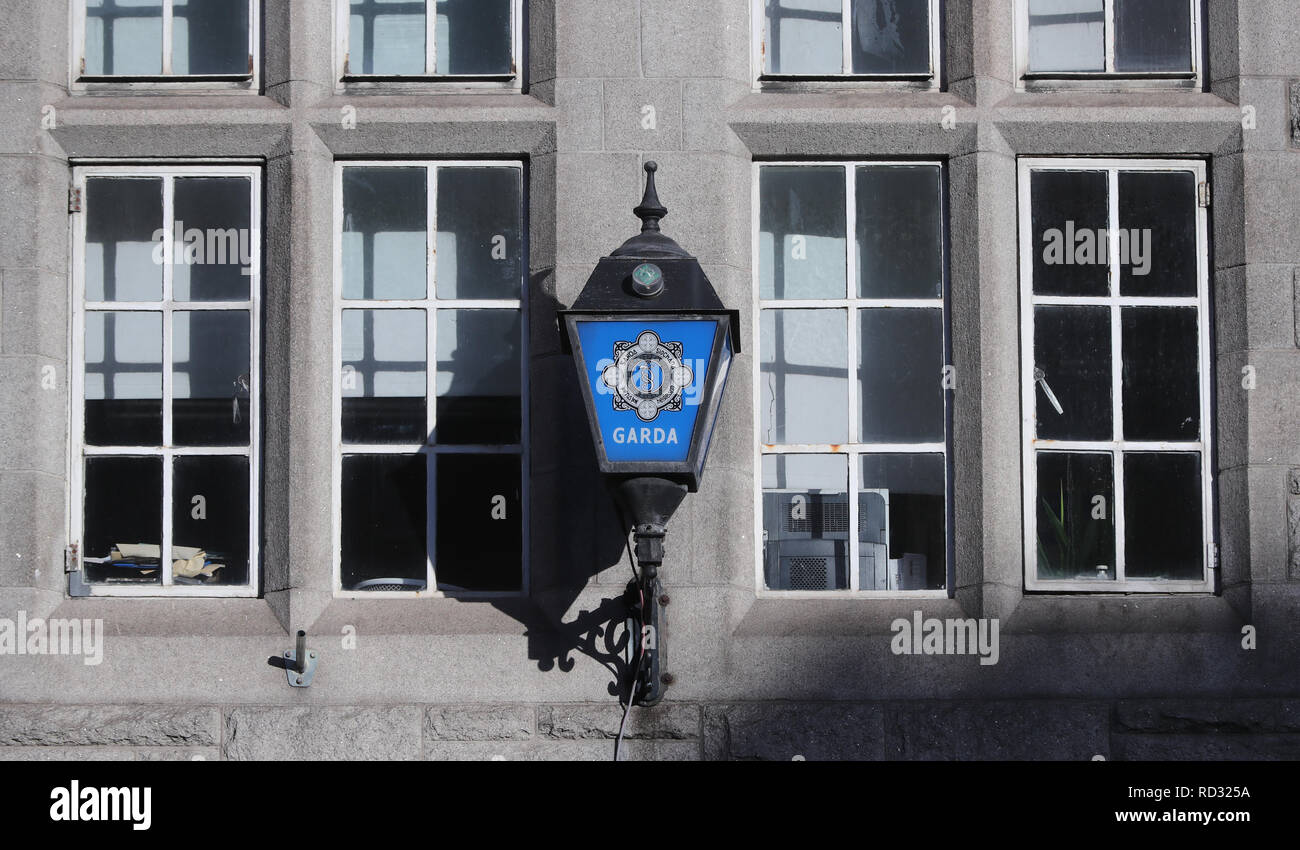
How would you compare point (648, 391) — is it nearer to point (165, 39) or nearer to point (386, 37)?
point (386, 37)

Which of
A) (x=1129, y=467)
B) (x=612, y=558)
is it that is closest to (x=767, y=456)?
(x=612, y=558)

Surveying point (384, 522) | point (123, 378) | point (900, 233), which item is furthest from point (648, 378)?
point (123, 378)

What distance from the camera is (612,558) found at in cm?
765

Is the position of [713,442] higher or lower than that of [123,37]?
lower

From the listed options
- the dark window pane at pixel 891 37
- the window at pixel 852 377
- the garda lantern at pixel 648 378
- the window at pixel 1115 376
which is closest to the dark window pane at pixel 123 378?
the garda lantern at pixel 648 378

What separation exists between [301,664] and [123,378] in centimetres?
142

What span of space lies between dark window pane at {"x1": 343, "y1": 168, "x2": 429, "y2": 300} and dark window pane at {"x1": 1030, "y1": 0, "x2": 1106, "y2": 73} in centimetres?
262

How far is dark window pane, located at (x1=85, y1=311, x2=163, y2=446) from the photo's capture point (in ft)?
26.1

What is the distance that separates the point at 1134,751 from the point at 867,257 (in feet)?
7.28

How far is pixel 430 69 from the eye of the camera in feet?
26.9

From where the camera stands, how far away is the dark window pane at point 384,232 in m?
8.05

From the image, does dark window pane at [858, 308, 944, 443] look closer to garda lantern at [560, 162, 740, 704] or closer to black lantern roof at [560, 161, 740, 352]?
black lantern roof at [560, 161, 740, 352]

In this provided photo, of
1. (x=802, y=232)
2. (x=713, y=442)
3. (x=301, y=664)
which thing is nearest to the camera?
(x=301, y=664)

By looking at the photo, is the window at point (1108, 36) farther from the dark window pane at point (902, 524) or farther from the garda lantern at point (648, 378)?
the garda lantern at point (648, 378)
